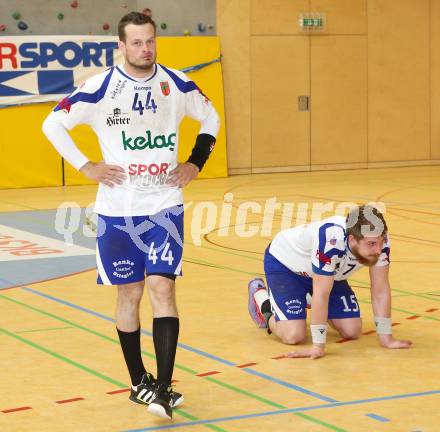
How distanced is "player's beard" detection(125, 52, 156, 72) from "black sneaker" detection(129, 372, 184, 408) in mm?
1462

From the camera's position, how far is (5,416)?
4.93 m

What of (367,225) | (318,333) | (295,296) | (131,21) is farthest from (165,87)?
(295,296)

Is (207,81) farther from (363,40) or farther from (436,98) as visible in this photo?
(436,98)

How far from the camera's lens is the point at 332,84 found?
61.4 feet

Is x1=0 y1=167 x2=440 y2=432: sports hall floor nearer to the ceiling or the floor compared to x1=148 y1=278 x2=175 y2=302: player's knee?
nearer to the floor

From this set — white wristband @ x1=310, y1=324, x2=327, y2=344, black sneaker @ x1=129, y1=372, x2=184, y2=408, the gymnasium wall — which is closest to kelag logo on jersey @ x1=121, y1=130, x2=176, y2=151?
black sneaker @ x1=129, y1=372, x2=184, y2=408

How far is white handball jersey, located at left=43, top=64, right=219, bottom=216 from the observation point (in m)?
4.98

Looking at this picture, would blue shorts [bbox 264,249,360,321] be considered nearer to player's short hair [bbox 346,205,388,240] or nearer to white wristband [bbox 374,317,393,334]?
white wristband [bbox 374,317,393,334]

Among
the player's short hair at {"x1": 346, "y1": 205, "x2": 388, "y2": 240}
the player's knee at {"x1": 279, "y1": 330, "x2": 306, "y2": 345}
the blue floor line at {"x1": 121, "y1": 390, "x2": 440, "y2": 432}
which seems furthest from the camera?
the player's knee at {"x1": 279, "y1": 330, "x2": 306, "y2": 345}

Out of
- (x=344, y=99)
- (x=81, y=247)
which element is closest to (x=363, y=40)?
(x=344, y=99)

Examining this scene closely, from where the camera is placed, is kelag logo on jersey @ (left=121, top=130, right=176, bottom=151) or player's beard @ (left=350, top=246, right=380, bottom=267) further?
player's beard @ (left=350, top=246, right=380, bottom=267)

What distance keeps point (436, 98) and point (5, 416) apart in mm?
15974

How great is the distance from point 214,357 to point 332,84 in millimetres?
13175

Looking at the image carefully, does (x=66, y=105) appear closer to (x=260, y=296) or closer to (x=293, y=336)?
(x=293, y=336)
